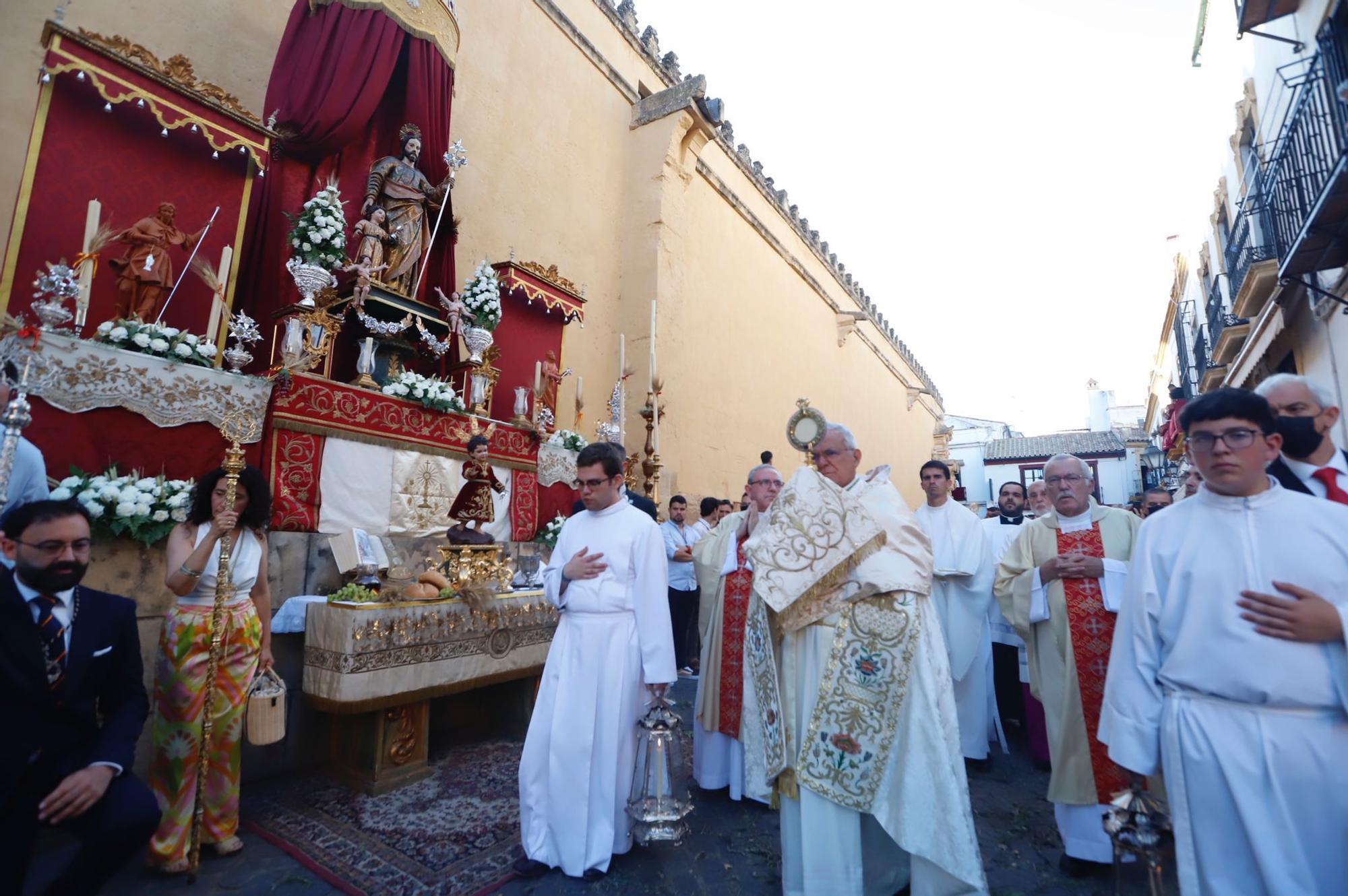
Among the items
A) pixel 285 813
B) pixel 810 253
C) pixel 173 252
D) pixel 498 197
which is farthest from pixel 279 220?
pixel 810 253

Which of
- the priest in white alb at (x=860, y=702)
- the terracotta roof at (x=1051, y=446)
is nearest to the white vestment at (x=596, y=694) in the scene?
the priest in white alb at (x=860, y=702)

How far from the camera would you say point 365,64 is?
227 inches

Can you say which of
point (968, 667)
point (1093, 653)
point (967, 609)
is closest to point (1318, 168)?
point (967, 609)

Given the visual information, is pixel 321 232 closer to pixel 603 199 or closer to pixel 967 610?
pixel 967 610

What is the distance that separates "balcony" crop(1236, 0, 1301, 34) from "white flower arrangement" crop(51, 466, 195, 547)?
11.0 meters

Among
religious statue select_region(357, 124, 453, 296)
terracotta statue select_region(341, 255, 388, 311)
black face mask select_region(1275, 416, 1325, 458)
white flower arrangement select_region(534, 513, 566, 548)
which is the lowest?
white flower arrangement select_region(534, 513, 566, 548)

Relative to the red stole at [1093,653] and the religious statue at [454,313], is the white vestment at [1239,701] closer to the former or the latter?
the red stole at [1093,653]

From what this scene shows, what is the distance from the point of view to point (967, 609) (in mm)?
4605

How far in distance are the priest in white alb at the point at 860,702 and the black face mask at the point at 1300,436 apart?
1.36m

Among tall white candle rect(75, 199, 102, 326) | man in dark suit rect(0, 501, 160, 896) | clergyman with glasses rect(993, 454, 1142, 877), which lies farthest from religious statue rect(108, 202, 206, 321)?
clergyman with glasses rect(993, 454, 1142, 877)

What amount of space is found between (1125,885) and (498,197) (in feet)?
28.9

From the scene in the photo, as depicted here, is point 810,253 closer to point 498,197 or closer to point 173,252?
point 498,197

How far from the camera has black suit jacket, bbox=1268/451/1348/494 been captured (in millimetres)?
2430

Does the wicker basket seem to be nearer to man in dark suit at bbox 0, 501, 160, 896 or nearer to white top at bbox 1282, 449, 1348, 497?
man in dark suit at bbox 0, 501, 160, 896
